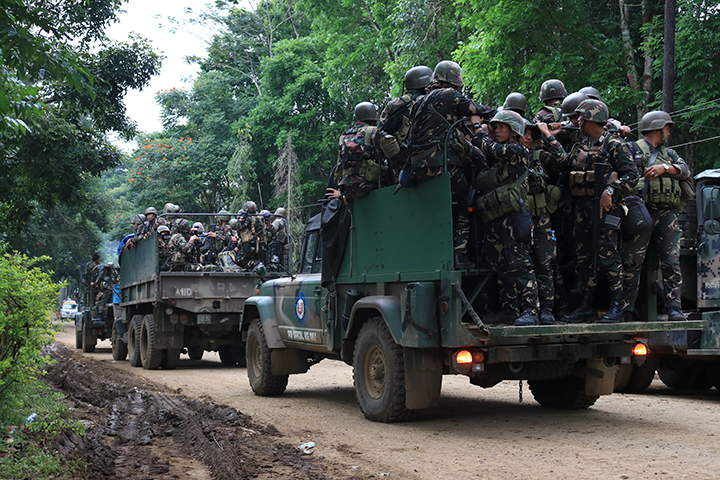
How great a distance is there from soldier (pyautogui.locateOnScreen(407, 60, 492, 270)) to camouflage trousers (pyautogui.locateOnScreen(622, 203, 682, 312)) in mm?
1665

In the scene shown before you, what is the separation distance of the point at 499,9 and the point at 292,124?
564 inches

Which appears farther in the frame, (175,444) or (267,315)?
(267,315)

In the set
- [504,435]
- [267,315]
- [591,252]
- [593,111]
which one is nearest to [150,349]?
[267,315]

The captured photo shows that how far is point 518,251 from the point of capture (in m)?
6.50

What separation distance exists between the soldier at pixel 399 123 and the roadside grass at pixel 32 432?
3602mm

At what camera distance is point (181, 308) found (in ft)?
43.1

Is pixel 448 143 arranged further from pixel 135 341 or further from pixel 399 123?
pixel 135 341

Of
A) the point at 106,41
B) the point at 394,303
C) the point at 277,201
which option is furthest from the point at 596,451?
the point at 277,201

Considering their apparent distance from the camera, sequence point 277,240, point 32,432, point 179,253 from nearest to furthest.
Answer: point 32,432 < point 179,253 < point 277,240

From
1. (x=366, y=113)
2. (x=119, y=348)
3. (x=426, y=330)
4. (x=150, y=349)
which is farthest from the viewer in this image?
(x=119, y=348)

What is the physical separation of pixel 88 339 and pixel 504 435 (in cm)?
1588

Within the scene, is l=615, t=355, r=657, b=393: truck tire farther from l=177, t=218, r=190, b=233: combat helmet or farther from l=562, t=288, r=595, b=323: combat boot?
l=177, t=218, r=190, b=233: combat helmet

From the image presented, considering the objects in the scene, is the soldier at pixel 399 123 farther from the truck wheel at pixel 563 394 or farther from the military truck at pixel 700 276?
the military truck at pixel 700 276

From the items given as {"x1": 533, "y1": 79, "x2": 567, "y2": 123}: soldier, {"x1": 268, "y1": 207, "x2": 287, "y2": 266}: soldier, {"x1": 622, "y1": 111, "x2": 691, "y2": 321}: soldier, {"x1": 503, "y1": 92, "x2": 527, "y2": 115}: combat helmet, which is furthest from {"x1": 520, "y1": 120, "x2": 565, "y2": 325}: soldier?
{"x1": 268, "y1": 207, "x2": 287, "y2": 266}: soldier
